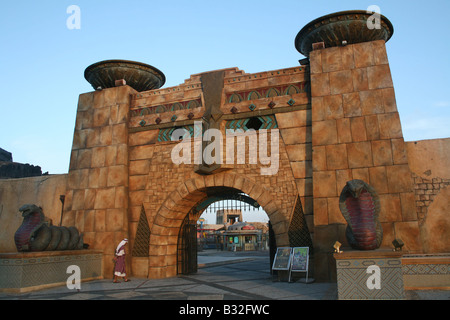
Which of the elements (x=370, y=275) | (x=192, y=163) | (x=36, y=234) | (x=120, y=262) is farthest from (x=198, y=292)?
(x=36, y=234)

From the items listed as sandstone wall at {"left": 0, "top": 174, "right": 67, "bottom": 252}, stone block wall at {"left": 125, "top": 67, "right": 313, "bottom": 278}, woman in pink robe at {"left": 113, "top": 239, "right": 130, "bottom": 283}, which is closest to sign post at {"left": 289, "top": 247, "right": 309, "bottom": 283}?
stone block wall at {"left": 125, "top": 67, "right": 313, "bottom": 278}

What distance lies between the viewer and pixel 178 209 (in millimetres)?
10695

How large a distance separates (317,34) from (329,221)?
519 centimetres

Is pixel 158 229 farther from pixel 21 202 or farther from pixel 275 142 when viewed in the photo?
pixel 21 202

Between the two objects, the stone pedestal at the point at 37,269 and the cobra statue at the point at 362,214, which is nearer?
the cobra statue at the point at 362,214

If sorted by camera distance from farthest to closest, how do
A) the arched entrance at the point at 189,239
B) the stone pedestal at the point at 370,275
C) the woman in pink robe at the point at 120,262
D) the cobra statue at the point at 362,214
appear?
1. the arched entrance at the point at 189,239
2. the woman in pink robe at the point at 120,262
3. the cobra statue at the point at 362,214
4. the stone pedestal at the point at 370,275

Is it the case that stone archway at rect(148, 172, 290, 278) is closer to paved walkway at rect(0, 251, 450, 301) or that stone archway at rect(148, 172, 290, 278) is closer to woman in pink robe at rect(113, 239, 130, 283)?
woman in pink robe at rect(113, 239, 130, 283)

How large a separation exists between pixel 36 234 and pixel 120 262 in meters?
2.20

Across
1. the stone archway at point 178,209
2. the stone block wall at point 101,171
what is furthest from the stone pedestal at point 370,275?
the stone block wall at point 101,171

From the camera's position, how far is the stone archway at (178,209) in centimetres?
955

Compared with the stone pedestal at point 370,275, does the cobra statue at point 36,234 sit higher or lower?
higher

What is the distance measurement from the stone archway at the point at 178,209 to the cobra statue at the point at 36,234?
255 centimetres

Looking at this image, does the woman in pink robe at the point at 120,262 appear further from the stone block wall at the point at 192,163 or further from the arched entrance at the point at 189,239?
the arched entrance at the point at 189,239
